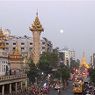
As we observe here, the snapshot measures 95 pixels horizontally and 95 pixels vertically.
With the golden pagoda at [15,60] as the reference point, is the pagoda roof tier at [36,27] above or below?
above

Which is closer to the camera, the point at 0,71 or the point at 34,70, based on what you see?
the point at 0,71

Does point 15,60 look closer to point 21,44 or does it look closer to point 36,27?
point 36,27

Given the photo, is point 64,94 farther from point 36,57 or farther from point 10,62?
point 36,57

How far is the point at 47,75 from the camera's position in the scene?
101 metres

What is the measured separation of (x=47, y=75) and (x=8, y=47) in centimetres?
3453

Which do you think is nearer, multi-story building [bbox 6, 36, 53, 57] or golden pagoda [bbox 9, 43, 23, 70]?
golden pagoda [bbox 9, 43, 23, 70]

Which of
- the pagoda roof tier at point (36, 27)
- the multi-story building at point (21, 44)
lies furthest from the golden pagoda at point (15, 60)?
the multi-story building at point (21, 44)

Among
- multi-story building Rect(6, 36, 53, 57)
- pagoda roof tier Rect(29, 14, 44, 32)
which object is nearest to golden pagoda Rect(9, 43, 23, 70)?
pagoda roof tier Rect(29, 14, 44, 32)

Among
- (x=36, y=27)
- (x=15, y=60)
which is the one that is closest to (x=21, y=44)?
(x=36, y=27)

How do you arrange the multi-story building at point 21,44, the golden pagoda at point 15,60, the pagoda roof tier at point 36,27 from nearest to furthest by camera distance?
the golden pagoda at point 15,60 < the pagoda roof tier at point 36,27 < the multi-story building at point 21,44

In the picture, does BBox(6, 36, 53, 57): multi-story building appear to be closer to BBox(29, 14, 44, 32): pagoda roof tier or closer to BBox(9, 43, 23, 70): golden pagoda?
BBox(29, 14, 44, 32): pagoda roof tier

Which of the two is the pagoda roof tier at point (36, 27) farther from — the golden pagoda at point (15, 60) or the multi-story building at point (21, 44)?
the golden pagoda at point (15, 60)

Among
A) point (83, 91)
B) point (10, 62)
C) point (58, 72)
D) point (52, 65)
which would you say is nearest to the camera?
point (83, 91)

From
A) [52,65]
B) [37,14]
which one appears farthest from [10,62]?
[37,14]
